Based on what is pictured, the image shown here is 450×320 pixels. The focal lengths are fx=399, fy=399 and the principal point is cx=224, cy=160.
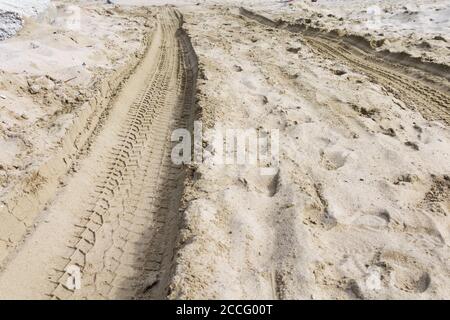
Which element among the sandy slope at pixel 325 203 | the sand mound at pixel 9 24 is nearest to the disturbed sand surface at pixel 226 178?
the sandy slope at pixel 325 203

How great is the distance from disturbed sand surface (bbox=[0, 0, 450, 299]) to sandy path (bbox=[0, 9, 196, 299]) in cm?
2

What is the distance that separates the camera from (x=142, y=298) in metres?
3.46

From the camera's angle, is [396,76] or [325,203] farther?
[396,76]

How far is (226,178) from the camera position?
15.5 feet

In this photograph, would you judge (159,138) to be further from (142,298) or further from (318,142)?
(142,298)

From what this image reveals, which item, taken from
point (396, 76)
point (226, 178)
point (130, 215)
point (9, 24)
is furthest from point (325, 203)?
point (9, 24)

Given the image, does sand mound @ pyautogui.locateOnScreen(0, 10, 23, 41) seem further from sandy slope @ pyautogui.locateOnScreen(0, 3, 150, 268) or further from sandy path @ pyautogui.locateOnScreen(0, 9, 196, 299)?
sandy path @ pyautogui.locateOnScreen(0, 9, 196, 299)

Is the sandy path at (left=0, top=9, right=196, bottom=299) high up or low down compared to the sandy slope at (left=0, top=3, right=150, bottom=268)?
down

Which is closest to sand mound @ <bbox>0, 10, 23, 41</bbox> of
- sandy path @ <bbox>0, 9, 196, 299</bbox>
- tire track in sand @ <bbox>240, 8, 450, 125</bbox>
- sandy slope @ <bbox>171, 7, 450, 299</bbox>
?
sandy path @ <bbox>0, 9, 196, 299</bbox>

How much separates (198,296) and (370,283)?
1.43 metres

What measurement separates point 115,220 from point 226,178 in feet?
4.40

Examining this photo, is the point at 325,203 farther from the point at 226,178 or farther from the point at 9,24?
the point at 9,24

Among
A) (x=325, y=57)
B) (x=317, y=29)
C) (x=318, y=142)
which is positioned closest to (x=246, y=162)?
(x=318, y=142)

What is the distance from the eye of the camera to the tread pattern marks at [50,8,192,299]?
12.0ft
